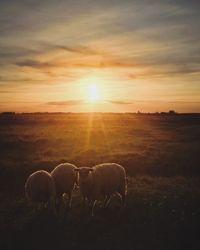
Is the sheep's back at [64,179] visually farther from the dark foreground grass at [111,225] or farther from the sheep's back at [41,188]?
the dark foreground grass at [111,225]

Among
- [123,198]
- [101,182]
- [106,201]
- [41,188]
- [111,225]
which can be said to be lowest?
[111,225]

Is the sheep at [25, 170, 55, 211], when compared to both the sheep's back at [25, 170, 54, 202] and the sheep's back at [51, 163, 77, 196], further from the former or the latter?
the sheep's back at [51, 163, 77, 196]

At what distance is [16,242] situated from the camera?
1053 centimetres

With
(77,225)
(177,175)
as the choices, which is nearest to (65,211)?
(77,225)

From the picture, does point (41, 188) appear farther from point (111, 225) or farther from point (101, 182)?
point (111, 225)

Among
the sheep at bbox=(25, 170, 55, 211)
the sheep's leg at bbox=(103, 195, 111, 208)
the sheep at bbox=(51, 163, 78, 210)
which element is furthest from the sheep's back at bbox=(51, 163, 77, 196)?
the sheep's leg at bbox=(103, 195, 111, 208)

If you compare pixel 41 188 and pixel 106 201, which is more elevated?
pixel 41 188

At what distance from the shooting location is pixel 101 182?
13.1 meters

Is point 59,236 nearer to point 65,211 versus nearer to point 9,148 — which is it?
point 65,211

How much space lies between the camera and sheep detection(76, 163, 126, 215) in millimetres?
12898

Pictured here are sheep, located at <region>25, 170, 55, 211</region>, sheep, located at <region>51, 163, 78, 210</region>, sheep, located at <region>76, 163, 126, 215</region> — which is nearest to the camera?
sheep, located at <region>25, 170, 55, 211</region>

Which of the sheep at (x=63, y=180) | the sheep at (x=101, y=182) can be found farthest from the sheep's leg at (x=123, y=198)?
the sheep at (x=63, y=180)

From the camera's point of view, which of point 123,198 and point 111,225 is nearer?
point 111,225

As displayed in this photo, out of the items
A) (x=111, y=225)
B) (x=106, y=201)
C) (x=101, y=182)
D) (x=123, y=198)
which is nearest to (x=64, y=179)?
(x=101, y=182)
